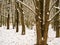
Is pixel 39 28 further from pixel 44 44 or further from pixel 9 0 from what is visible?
pixel 9 0

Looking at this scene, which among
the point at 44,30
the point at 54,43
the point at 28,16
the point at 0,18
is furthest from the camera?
the point at 0,18

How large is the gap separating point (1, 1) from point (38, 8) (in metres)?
21.5

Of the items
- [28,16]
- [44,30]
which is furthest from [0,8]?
[44,30]

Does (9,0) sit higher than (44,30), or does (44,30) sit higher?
(9,0)

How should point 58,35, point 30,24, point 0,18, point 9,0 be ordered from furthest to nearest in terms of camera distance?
point 0,18, point 30,24, point 9,0, point 58,35

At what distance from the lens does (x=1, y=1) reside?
99.8 feet

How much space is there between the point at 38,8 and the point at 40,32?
57.3 inches

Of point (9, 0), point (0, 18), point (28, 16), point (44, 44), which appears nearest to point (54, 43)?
point (44, 44)

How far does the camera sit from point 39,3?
33.0 feet

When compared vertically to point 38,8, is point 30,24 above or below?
below

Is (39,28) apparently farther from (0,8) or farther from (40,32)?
(0,8)

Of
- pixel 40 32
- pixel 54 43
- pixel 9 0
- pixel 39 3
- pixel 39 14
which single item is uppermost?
pixel 9 0

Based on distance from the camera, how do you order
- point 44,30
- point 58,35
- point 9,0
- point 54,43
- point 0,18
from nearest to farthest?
point 44,30 → point 54,43 → point 58,35 → point 9,0 → point 0,18

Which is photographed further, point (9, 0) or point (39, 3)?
point (9, 0)
